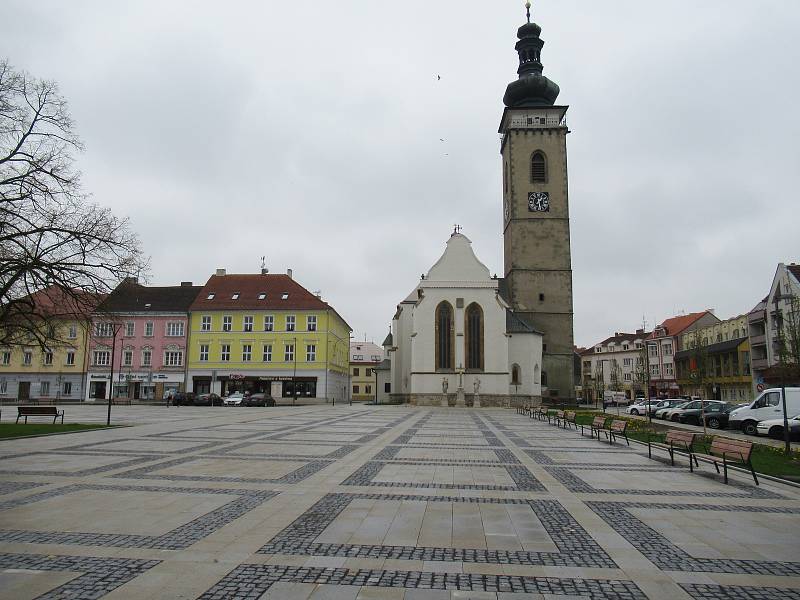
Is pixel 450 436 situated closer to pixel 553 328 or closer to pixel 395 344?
pixel 553 328

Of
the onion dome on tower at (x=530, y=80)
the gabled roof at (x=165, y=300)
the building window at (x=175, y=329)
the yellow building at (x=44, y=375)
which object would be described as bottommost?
the yellow building at (x=44, y=375)

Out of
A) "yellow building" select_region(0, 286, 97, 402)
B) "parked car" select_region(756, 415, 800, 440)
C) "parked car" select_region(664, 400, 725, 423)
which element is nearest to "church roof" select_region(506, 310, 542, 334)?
"parked car" select_region(664, 400, 725, 423)

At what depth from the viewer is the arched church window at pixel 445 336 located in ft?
176

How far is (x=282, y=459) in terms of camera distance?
14.0 meters

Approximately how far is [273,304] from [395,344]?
1381 centimetres

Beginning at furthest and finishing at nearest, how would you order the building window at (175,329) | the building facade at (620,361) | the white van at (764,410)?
1. the building facade at (620,361)
2. the building window at (175,329)
3. the white van at (764,410)

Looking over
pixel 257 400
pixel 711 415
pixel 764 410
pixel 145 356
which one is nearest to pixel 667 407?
pixel 711 415

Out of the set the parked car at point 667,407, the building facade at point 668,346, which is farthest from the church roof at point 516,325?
the building facade at point 668,346

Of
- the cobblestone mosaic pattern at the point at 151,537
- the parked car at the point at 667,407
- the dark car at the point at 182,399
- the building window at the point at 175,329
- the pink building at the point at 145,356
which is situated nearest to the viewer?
the cobblestone mosaic pattern at the point at 151,537

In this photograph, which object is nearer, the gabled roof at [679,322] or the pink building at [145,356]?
the pink building at [145,356]

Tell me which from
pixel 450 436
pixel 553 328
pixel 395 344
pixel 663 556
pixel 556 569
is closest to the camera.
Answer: pixel 556 569

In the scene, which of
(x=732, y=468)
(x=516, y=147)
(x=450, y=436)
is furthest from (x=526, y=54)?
(x=732, y=468)

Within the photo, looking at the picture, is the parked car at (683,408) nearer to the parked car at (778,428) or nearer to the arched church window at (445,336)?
the parked car at (778,428)

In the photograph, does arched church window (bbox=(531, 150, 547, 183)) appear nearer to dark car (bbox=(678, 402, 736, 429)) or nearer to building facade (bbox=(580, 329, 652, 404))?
dark car (bbox=(678, 402, 736, 429))
